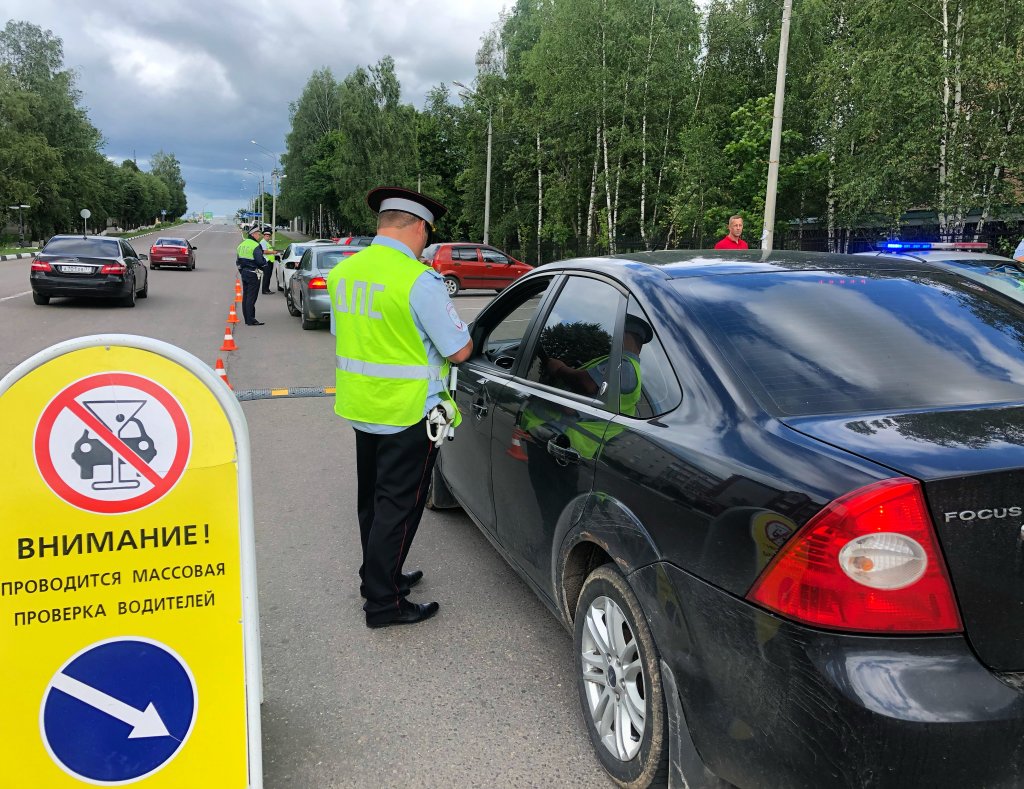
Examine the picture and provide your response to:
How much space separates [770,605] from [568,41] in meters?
32.4

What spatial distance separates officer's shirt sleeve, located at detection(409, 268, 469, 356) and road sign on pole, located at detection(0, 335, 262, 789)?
1185mm

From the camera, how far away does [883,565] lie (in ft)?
5.52

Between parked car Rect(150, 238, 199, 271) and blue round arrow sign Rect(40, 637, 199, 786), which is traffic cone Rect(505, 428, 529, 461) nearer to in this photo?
blue round arrow sign Rect(40, 637, 199, 786)

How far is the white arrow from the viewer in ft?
6.66

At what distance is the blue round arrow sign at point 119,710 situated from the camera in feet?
6.65

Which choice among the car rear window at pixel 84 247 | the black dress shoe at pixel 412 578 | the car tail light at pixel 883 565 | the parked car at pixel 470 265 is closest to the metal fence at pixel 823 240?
the parked car at pixel 470 265

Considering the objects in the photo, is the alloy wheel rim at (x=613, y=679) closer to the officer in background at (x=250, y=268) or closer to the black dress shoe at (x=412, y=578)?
the black dress shoe at (x=412, y=578)

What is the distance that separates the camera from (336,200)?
241 ft

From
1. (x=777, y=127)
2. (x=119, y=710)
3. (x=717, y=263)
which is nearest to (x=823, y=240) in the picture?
(x=777, y=127)

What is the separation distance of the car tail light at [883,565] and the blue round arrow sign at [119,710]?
1682mm

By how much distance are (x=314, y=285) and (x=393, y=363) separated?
1193cm

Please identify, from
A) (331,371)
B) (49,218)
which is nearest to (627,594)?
(331,371)

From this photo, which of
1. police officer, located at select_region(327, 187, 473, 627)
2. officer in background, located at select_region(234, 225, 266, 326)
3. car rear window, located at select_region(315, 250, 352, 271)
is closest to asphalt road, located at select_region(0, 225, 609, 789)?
police officer, located at select_region(327, 187, 473, 627)

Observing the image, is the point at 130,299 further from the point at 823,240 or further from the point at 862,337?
the point at 823,240
